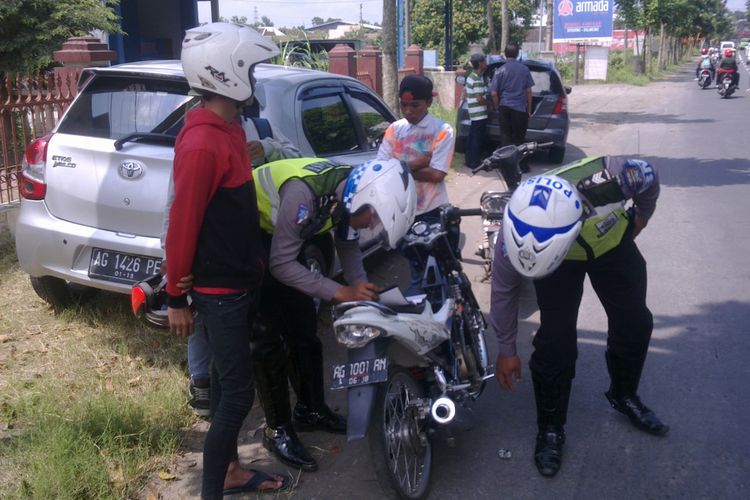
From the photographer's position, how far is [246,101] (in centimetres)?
291

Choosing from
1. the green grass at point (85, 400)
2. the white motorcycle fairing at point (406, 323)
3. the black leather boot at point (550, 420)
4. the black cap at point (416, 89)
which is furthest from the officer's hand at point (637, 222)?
the green grass at point (85, 400)

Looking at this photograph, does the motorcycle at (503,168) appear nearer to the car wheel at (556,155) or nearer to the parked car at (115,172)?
the parked car at (115,172)

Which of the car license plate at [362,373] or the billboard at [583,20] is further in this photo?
the billboard at [583,20]

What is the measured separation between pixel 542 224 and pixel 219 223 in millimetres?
1169

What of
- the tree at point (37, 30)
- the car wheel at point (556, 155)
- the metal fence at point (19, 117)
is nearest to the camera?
the metal fence at point (19, 117)

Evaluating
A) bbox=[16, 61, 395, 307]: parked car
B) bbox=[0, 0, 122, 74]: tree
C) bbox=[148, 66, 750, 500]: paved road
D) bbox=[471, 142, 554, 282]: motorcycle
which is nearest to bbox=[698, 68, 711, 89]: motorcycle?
bbox=[148, 66, 750, 500]: paved road

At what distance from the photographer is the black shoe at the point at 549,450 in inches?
141

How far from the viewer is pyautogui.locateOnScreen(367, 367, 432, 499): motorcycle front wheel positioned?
3154 mm

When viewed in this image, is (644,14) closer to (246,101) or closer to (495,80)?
(495,80)

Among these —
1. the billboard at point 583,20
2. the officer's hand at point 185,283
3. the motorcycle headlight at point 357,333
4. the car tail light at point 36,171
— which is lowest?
the motorcycle headlight at point 357,333

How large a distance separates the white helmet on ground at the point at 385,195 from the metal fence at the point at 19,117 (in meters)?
4.90

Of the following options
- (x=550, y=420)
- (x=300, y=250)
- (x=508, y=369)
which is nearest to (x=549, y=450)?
(x=550, y=420)

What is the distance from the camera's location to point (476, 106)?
1108 cm

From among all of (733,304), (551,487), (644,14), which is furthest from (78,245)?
(644,14)
